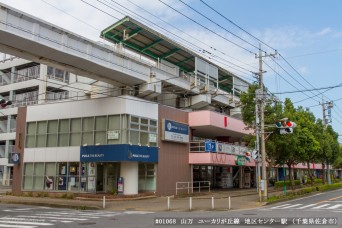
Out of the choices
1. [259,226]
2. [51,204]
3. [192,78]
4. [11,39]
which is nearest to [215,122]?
[192,78]

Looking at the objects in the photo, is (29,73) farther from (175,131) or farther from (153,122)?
(175,131)

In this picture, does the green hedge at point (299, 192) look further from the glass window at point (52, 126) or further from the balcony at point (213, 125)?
the glass window at point (52, 126)

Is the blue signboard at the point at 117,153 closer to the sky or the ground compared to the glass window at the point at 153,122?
closer to the ground

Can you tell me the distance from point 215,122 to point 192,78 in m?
6.04

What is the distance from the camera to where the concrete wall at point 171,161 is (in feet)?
98.6

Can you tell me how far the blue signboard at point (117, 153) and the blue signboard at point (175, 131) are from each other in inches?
88.0

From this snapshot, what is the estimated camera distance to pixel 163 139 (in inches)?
1188

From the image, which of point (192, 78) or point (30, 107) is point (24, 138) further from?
point (192, 78)

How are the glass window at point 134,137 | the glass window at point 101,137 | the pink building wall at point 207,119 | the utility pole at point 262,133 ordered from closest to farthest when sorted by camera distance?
the utility pole at point 262,133, the glass window at point 134,137, the glass window at point 101,137, the pink building wall at point 207,119

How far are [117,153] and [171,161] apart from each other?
5983 mm

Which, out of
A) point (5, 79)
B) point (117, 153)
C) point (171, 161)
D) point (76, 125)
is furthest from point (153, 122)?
point (5, 79)

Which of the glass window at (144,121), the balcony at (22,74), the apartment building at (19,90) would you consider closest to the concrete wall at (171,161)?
the glass window at (144,121)

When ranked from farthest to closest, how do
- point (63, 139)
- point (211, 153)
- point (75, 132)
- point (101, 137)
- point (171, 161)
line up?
point (211, 153), point (171, 161), point (63, 139), point (75, 132), point (101, 137)

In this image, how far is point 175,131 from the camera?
3173cm
